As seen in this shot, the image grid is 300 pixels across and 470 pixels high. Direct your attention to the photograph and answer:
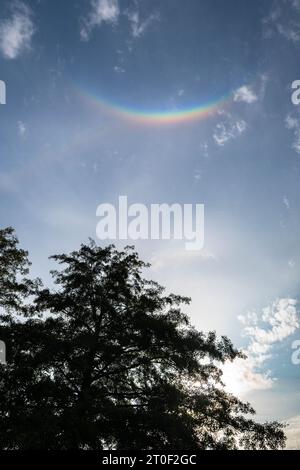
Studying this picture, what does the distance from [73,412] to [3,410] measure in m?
3.32

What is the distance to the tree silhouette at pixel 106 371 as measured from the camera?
1503cm

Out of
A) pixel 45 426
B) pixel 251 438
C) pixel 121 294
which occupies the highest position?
pixel 121 294

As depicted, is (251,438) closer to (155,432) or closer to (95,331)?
(155,432)

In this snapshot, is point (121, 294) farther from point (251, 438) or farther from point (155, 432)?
point (251, 438)

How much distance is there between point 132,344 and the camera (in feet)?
59.1

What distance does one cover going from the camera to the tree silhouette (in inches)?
592

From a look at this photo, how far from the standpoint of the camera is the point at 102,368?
61.8 feet

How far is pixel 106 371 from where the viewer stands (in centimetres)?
1919
